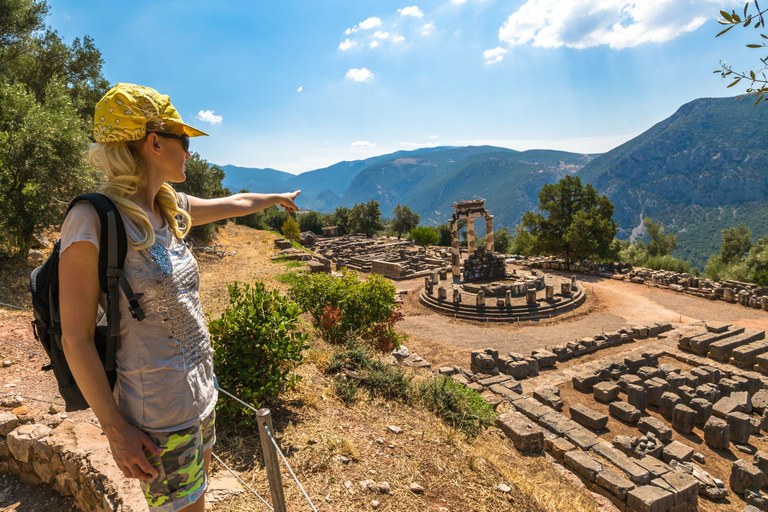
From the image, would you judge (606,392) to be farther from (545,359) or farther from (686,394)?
(545,359)

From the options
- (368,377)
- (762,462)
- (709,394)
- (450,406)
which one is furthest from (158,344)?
(709,394)

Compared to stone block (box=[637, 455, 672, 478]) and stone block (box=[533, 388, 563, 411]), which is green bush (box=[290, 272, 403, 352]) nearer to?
stone block (box=[533, 388, 563, 411])

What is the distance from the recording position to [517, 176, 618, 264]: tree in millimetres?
29969

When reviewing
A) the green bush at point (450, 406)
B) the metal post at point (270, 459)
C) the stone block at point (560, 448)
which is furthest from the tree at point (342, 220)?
the metal post at point (270, 459)

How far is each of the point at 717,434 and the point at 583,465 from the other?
4634mm

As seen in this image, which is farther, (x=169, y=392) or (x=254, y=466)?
(x=254, y=466)

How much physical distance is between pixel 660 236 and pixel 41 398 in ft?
185

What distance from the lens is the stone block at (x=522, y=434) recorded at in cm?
722

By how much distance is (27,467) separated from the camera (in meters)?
3.81

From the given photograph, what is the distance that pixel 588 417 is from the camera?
962 centimetres

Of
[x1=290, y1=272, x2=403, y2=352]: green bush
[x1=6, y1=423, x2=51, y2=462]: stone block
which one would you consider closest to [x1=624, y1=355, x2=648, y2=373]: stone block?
[x1=290, y1=272, x2=403, y2=352]: green bush

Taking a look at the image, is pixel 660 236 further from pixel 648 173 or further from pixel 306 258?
pixel 648 173

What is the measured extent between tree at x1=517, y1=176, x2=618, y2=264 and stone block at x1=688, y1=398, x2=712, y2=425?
837 inches

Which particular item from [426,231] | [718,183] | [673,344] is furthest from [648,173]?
[673,344]
